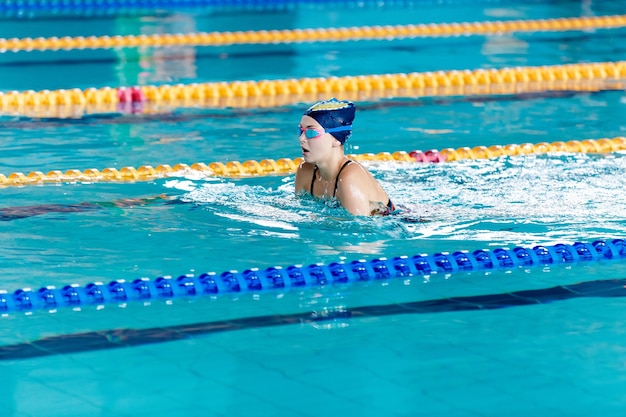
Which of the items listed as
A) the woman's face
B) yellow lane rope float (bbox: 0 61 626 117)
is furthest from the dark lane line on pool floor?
yellow lane rope float (bbox: 0 61 626 117)

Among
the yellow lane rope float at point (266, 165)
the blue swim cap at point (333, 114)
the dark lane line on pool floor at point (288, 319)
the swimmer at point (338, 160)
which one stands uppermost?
the blue swim cap at point (333, 114)

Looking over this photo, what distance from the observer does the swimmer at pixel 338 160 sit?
15.6ft

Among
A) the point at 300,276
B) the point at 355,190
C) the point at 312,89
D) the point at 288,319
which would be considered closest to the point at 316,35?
the point at 312,89

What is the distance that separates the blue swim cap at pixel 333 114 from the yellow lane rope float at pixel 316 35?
239 inches

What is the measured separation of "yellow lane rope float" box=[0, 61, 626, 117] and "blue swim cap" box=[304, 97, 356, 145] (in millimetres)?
3087

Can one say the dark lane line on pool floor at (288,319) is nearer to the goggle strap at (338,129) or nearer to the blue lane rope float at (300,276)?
the blue lane rope float at (300,276)

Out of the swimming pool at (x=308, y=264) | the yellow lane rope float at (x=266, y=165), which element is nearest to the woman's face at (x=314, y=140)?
the swimming pool at (x=308, y=264)

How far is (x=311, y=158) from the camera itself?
15.7ft

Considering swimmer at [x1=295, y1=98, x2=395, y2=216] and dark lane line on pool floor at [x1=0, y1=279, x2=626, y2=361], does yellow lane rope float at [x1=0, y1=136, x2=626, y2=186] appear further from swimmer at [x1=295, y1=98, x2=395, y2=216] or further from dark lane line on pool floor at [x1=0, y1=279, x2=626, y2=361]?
dark lane line on pool floor at [x1=0, y1=279, x2=626, y2=361]

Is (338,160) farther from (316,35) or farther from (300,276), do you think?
(316,35)

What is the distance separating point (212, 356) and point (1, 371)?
0.60 meters

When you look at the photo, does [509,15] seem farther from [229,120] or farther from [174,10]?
[229,120]

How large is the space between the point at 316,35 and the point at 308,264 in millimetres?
7135

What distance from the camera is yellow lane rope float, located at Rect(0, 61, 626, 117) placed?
25.7 ft
